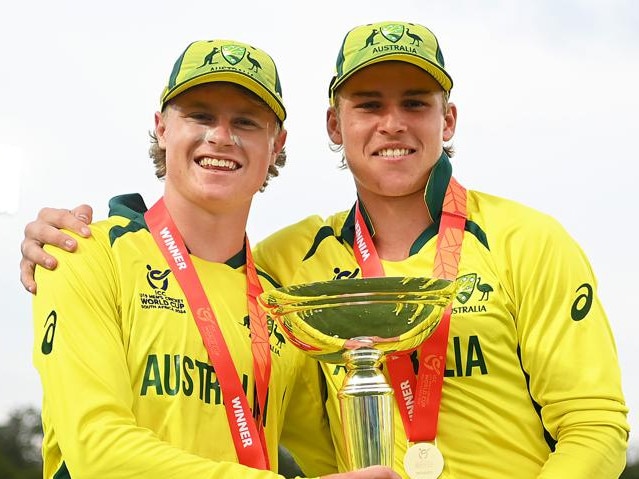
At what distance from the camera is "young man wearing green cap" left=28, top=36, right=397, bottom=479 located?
3.93 meters

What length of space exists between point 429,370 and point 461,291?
372mm

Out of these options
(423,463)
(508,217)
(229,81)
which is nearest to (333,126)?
(229,81)

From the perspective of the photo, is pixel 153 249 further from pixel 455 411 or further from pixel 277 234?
pixel 455 411

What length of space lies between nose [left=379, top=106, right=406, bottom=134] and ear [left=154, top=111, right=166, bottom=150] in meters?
0.97

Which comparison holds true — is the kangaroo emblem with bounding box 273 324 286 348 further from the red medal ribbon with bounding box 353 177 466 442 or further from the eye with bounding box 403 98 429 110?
the eye with bounding box 403 98 429 110

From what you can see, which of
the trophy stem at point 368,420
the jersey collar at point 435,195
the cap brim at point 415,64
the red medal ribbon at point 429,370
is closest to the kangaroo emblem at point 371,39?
the cap brim at point 415,64

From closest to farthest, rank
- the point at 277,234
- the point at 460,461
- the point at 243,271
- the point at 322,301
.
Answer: the point at 322,301
the point at 460,461
the point at 243,271
the point at 277,234

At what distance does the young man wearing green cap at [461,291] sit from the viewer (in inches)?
171

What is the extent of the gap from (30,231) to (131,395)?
2.89ft

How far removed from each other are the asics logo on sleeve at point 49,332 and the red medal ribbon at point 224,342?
1.80ft

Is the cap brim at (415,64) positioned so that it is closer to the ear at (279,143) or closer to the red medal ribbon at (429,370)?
the ear at (279,143)

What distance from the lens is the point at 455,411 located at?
4453 mm

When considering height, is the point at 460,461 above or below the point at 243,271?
below

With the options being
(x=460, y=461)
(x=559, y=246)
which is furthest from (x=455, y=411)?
(x=559, y=246)
